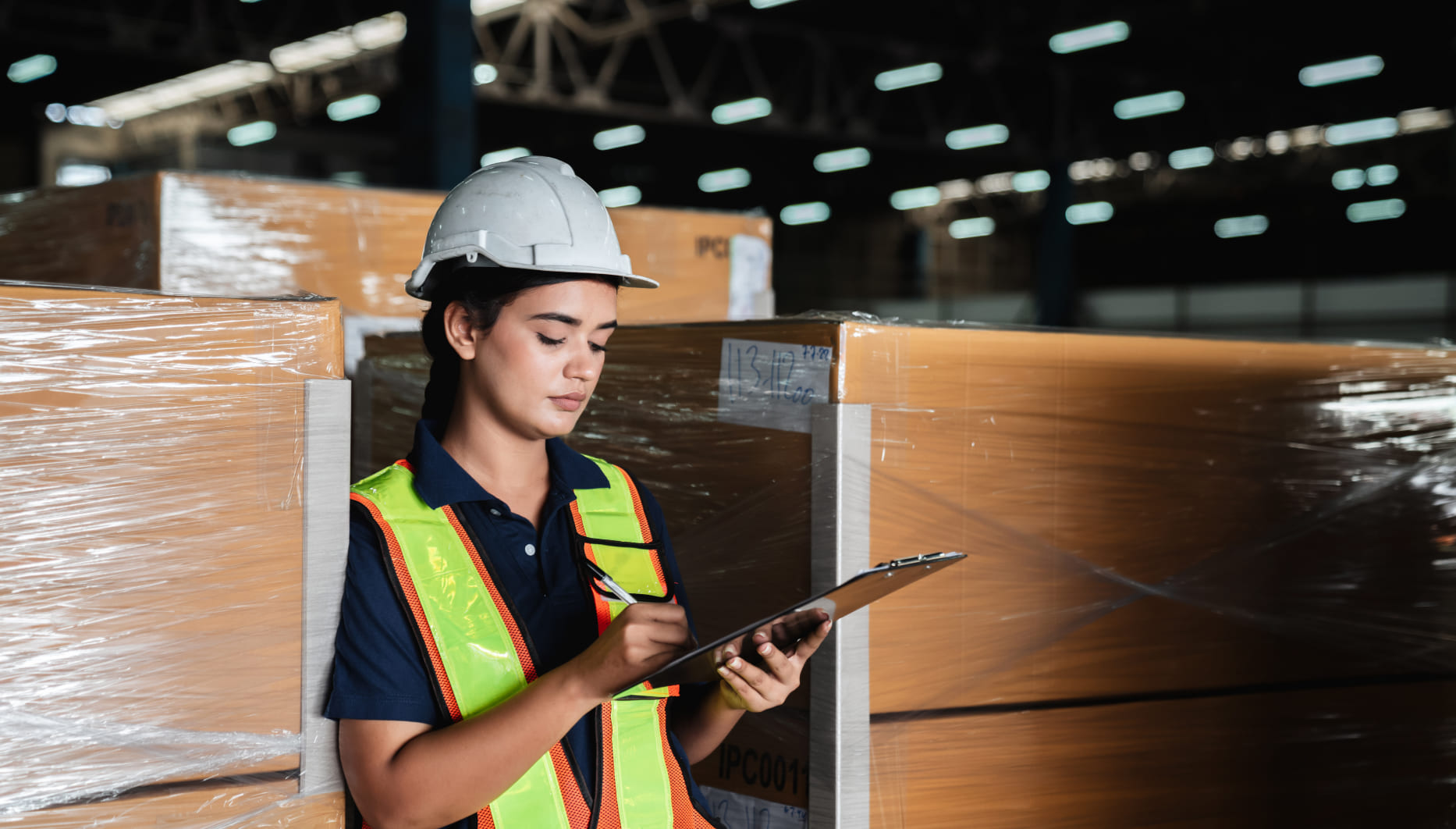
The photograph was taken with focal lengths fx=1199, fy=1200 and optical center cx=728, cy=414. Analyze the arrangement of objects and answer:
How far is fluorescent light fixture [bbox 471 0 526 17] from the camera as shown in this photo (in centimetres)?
1062

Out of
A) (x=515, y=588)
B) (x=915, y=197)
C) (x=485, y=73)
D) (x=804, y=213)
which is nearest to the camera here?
(x=515, y=588)

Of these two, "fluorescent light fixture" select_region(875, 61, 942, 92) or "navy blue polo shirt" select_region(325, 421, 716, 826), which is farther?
"fluorescent light fixture" select_region(875, 61, 942, 92)

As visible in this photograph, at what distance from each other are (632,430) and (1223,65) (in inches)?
480

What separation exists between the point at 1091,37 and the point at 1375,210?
28.3ft

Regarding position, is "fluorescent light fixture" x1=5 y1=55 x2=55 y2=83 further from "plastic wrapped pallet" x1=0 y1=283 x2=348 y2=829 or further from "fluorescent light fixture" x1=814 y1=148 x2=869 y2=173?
"plastic wrapped pallet" x1=0 y1=283 x2=348 y2=829

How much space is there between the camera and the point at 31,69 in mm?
12922

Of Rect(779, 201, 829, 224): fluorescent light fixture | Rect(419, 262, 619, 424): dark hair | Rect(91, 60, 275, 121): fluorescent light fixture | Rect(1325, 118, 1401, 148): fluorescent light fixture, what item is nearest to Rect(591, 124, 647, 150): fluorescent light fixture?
Rect(91, 60, 275, 121): fluorescent light fixture

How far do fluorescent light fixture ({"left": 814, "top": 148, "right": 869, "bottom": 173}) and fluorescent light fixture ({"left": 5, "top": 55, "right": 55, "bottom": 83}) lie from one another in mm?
9861

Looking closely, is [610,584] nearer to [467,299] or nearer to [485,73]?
[467,299]

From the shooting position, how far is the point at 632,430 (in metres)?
2.00

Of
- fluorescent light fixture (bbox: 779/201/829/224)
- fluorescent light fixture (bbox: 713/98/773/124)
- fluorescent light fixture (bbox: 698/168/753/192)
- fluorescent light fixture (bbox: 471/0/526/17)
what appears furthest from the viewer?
fluorescent light fixture (bbox: 779/201/829/224)

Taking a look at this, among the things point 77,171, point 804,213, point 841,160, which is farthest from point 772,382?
point 804,213

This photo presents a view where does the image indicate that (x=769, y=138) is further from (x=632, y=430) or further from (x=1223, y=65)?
(x=632, y=430)

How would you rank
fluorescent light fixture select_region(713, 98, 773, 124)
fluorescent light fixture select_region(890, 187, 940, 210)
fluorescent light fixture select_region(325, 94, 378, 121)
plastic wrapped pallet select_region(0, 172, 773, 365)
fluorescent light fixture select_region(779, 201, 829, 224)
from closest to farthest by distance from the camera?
plastic wrapped pallet select_region(0, 172, 773, 365) < fluorescent light fixture select_region(713, 98, 773, 124) < fluorescent light fixture select_region(325, 94, 378, 121) < fluorescent light fixture select_region(890, 187, 940, 210) < fluorescent light fixture select_region(779, 201, 829, 224)
